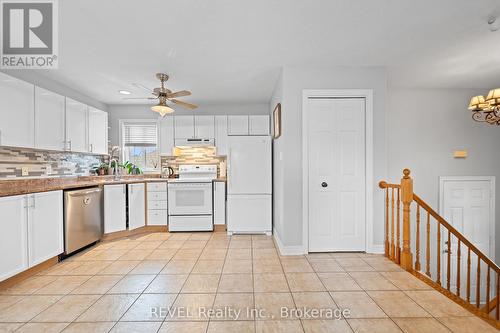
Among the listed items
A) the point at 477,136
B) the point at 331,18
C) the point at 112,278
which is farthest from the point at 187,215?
the point at 477,136

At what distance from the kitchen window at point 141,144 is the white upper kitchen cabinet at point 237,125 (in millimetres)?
1533

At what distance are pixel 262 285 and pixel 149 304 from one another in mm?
990

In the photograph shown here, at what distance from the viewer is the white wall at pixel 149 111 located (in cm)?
504

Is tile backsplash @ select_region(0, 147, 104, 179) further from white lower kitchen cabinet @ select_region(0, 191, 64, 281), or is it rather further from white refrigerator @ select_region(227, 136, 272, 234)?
white refrigerator @ select_region(227, 136, 272, 234)

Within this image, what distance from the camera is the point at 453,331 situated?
1683 mm

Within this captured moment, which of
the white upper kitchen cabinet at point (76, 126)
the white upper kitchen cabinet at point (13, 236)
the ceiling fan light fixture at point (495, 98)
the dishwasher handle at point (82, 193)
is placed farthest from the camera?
the white upper kitchen cabinet at point (76, 126)

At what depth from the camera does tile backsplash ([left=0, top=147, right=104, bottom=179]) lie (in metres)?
3.03

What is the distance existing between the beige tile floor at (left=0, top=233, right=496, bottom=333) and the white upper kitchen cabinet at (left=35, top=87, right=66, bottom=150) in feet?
5.09

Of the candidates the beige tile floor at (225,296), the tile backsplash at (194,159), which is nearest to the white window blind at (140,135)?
the tile backsplash at (194,159)

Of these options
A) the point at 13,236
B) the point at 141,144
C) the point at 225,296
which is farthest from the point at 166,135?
the point at 225,296

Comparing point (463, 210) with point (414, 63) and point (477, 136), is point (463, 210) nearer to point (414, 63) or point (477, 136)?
point (477, 136)

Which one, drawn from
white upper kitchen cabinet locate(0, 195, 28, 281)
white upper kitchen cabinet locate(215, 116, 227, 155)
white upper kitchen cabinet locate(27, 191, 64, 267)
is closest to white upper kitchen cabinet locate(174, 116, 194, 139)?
white upper kitchen cabinet locate(215, 116, 227, 155)

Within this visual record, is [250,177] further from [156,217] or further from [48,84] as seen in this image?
[48,84]

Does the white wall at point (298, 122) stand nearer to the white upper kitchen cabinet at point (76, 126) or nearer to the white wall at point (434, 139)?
the white wall at point (434, 139)
